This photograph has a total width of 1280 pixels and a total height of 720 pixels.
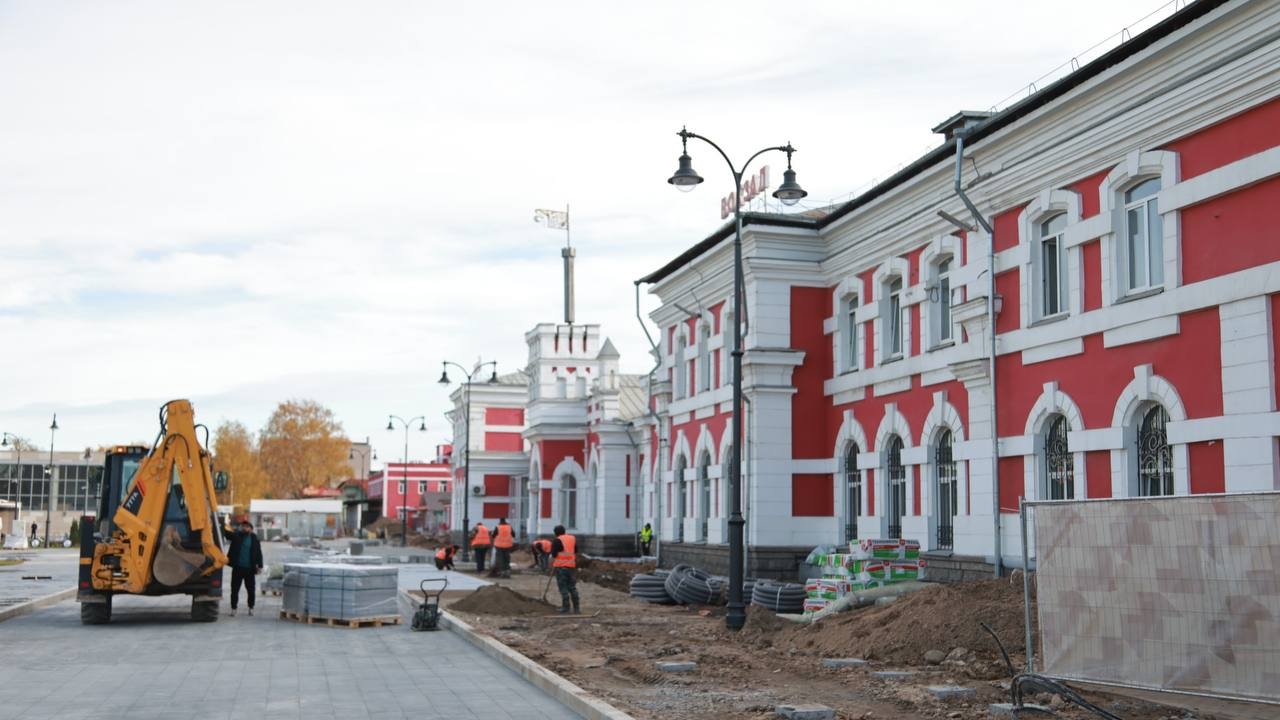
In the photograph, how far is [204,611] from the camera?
20.8 metres

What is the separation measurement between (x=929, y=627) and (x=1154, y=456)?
4.71 m

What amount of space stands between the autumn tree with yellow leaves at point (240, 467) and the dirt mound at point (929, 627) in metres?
104

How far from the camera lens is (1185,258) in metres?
17.9

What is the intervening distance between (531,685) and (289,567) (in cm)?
999

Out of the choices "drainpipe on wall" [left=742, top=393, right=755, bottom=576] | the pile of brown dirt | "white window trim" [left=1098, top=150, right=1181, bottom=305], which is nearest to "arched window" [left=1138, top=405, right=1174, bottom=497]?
"white window trim" [left=1098, top=150, right=1181, bottom=305]

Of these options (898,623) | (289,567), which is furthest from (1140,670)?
(289,567)

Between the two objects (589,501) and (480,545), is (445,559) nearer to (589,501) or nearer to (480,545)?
(480,545)

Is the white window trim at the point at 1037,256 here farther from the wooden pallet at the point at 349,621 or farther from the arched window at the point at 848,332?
the wooden pallet at the point at 349,621

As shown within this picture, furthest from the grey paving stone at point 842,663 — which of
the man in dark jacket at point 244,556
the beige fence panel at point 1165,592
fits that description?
the man in dark jacket at point 244,556

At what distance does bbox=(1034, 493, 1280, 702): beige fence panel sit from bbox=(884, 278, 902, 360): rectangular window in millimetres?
16982

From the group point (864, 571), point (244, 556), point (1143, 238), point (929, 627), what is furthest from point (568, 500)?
point (929, 627)

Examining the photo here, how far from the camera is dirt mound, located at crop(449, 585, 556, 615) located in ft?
77.1

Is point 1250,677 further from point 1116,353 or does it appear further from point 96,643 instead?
point 96,643

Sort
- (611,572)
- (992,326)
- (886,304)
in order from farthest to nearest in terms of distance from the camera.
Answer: (611,572) → (886,304) → (992,326)
